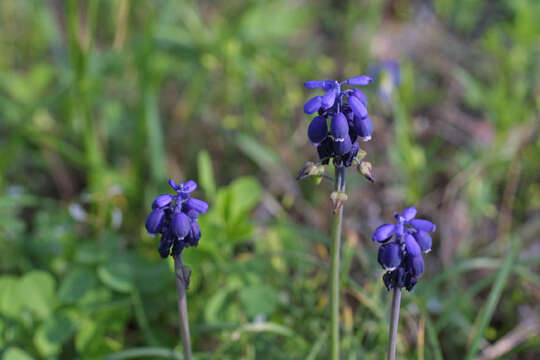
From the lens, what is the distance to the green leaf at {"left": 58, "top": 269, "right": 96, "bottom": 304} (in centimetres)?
318

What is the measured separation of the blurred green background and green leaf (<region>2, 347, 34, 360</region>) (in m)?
0.11

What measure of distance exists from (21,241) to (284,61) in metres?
2.60

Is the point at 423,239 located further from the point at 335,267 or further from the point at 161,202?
the point at 161,202

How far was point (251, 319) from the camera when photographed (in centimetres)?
330

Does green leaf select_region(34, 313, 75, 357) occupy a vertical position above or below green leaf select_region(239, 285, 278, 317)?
below

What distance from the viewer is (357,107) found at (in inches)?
77.4

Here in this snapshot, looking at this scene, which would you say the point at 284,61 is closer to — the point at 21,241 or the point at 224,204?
the point at 224,204

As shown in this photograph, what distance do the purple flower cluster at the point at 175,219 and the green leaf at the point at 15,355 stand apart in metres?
1.28

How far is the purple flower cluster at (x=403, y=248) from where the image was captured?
200 cm

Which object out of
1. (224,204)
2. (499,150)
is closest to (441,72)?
(499,150)

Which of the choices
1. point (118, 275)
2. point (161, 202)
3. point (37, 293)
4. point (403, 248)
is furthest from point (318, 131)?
point (37, 293)

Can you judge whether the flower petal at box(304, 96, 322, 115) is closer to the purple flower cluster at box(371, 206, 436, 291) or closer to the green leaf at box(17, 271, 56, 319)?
the purple flower cluster at box(371, 206, 436, 291)

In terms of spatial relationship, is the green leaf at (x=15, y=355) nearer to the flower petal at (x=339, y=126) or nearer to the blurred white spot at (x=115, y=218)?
the blurred white spot at (x=115, y=218)

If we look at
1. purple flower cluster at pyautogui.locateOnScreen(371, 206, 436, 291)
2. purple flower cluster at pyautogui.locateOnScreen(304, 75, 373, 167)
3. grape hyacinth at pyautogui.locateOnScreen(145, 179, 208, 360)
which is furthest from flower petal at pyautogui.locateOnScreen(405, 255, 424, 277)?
grape hyacinth at pyautogui.locateOnScreen(145, 179, 208, 360)
